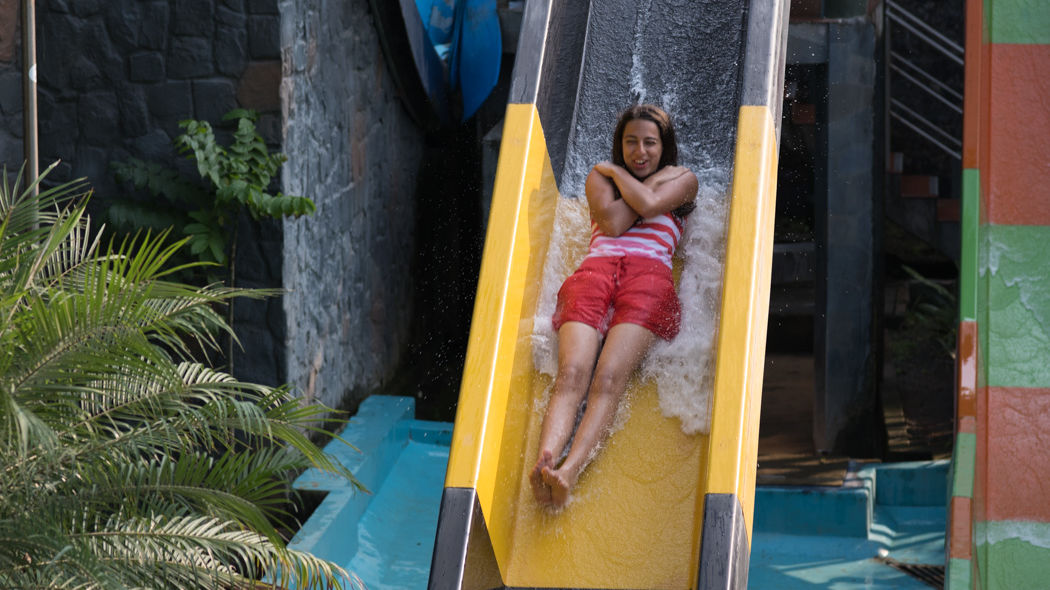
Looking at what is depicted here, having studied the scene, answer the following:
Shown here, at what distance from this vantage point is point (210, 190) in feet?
15.3

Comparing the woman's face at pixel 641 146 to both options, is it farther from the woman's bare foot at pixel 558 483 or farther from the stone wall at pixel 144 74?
the stone wall at pixel 144 74

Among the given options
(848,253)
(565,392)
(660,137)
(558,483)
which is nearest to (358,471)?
(565,392)

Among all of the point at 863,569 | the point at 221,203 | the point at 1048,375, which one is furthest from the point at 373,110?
the point at 1048,375

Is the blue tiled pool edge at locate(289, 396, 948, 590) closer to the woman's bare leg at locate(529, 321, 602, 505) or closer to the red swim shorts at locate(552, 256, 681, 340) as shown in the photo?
the woman's bare leg at locate(529, 321, 602, 505)

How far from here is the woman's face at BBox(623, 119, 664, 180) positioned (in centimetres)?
372

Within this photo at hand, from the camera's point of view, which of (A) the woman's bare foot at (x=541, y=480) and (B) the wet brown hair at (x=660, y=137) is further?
(B) the wet brown hair at (x=660, y=137)

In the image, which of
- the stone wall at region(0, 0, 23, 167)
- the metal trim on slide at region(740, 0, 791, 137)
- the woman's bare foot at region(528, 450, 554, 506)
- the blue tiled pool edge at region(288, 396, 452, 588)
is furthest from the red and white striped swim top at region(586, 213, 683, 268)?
the stone wall at region(0, 0, 23, 167)

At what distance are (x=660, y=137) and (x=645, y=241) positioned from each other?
359 millimetres

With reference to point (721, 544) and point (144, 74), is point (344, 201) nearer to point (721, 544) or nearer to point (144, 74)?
point (144, 74)

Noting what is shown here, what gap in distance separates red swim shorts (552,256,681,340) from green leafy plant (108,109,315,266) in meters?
1.42

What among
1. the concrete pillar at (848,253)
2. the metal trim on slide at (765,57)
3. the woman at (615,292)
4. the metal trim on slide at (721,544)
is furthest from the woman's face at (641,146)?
the concrete pillar at (848,253)

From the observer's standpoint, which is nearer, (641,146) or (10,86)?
(641,146)

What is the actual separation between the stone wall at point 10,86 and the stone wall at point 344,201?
100cm

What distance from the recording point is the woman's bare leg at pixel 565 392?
10.6 feet
